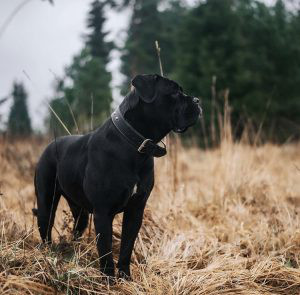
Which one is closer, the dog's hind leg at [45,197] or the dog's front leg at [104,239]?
the dog's front leg at [104,239]

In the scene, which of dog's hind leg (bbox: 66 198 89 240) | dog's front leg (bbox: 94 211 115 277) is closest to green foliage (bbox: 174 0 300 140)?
dog's hind leg (bbox: 66 198 89 240)

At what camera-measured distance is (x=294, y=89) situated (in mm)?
18188

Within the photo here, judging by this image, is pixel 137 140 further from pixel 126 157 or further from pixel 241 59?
pixel 241 59

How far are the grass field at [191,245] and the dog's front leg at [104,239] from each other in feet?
0.26

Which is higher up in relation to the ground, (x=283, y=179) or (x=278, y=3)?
(x=278, y=3)

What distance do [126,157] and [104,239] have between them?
531 millimetres

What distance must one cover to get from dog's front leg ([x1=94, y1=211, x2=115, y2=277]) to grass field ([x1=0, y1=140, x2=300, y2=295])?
0.26 ft

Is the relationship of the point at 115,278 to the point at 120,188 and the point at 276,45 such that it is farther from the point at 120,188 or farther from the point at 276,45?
the point at 276,45

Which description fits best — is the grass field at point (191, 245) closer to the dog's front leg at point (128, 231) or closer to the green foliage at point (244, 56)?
the dog's front leg at point (128, 231)

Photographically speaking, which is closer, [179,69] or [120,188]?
[120,188]

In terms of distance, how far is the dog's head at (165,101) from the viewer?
2.81 m

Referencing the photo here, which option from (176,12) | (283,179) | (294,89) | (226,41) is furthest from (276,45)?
(176,12)

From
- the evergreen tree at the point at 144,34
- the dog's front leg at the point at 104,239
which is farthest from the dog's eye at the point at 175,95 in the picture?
the evergreen tree at the point at 144,34

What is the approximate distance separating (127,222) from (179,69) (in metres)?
14.7
